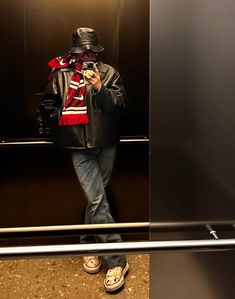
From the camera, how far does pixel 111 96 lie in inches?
59.5

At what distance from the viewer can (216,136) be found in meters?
0.83

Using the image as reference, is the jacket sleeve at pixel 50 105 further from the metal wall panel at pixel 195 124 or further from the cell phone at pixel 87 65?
the metal wall panel at pixel 195 124

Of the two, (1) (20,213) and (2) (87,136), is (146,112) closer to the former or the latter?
(2) (87,136)

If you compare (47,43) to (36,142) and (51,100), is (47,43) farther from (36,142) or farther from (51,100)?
(36,142)

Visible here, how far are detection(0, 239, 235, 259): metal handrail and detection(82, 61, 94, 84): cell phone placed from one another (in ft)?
3.26

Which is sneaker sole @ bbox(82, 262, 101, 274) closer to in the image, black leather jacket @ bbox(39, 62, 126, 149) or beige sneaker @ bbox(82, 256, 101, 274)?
beige sneaker @ bbox(82, 256, 101, 274)

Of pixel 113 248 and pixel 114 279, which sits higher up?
pixel 113 248

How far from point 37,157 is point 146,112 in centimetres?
72

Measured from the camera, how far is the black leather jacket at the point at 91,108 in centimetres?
154

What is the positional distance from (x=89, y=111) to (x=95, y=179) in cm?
38

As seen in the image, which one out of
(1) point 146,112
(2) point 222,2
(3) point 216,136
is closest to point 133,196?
(1) point 146,112

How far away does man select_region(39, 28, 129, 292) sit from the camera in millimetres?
1524

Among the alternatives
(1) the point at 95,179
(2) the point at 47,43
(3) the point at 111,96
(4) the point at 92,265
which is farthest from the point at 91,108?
(4) the point at 92,265

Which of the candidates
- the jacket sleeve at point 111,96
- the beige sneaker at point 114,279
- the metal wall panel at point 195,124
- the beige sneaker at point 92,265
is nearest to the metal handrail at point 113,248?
the metal wall panel at point 195,124
